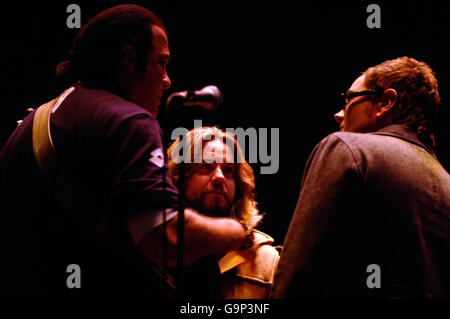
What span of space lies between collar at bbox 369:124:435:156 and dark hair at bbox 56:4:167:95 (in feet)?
3.79

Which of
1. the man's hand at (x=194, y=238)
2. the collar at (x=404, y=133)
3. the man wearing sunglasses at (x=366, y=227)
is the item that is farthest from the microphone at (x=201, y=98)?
the collar at (x=404, y=133)

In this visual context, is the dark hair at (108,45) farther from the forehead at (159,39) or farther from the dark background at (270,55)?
the dark background at (270,55)

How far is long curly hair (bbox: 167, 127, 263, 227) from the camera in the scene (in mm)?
2754

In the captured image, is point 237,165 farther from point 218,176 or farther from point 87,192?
point 87,192

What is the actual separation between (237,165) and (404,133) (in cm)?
117

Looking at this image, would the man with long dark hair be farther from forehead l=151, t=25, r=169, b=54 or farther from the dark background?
the dark background

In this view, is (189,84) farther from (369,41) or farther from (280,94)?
(369,41)

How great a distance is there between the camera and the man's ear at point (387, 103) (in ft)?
7.13

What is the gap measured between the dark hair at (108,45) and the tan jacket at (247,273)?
3.83 ft

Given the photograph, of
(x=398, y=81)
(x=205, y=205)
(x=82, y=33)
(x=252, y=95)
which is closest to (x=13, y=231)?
(x=82, y=33)

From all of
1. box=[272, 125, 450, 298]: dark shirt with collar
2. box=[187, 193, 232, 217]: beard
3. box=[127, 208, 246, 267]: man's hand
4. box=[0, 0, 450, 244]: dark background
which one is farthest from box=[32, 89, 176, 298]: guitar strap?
box=[0, 0, 450, 244]: dark background

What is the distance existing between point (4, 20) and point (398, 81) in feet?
9.74

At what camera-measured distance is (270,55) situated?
3.96m

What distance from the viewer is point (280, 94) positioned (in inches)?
157
